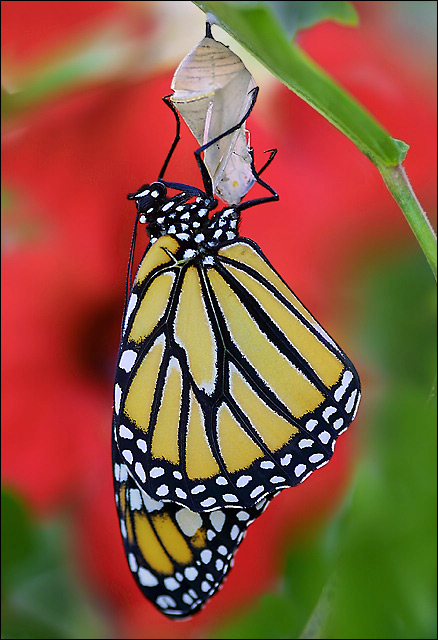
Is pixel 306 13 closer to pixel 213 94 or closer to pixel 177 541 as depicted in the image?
pixel 213 94

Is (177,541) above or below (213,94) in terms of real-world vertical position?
below

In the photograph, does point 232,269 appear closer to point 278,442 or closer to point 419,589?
point 278,442

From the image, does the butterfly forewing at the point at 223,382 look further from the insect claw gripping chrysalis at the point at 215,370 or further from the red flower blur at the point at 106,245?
the red flower blur at the point at 106,245

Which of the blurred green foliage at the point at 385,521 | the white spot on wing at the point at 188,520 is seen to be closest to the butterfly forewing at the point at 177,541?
the white spot on wing at the point at 188,520

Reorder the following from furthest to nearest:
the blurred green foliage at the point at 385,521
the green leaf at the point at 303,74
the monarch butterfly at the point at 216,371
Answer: the blurred green foliage at the point at 385,521 < the monarch butterfly at the point at 216,371 < the green leaf at the point at 303,74

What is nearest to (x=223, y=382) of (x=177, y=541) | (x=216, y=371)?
(x=216, y=371)

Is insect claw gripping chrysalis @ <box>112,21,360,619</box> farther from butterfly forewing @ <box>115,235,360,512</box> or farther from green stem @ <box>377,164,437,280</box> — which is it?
green stem @ <box>377,164,437,280</box>

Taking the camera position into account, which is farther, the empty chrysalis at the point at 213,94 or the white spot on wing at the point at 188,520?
the white spot on wing at the point at 188,520
